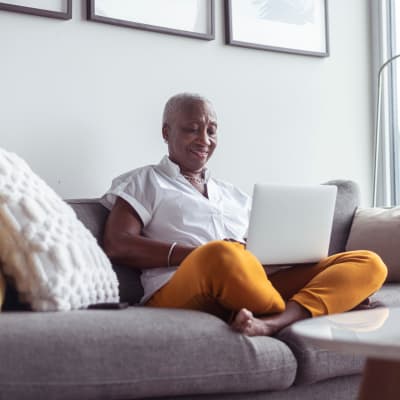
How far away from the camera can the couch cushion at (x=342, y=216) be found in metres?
3.02

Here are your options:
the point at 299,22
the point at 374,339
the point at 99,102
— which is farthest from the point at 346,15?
the point at 374,339

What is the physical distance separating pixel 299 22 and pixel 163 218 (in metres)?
1.39

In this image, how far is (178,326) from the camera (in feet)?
6.24

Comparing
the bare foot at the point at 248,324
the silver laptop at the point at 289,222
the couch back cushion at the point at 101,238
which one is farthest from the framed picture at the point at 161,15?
the bare foot at the point at 248,324

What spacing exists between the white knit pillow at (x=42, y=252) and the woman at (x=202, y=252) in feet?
0.93

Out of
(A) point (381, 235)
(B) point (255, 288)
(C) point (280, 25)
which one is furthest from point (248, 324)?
(C) point (280, 25)

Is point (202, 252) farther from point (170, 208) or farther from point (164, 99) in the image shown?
point (164, 99)

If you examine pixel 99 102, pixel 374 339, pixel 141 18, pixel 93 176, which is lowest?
pixel 374 339

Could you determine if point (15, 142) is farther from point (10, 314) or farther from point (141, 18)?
point (10, 314)

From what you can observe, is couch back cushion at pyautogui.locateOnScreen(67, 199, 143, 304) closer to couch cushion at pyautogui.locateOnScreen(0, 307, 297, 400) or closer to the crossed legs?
the crossed legs

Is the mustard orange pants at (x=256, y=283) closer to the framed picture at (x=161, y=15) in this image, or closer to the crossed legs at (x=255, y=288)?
the crossed legs at (x=255, y=288)

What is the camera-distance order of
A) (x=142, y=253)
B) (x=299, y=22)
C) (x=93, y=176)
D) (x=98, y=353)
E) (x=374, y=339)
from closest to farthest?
(x=374, y=339), (x=98, y=353), (x=142, y=253), (x=93, y=176), (x=299, y=22)

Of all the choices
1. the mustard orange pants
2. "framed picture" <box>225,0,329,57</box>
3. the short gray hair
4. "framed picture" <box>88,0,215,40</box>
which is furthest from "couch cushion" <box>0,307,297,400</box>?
"framed picture" <box>225,0,329,57</box>

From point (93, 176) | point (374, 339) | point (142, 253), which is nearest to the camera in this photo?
point (374, 339)
